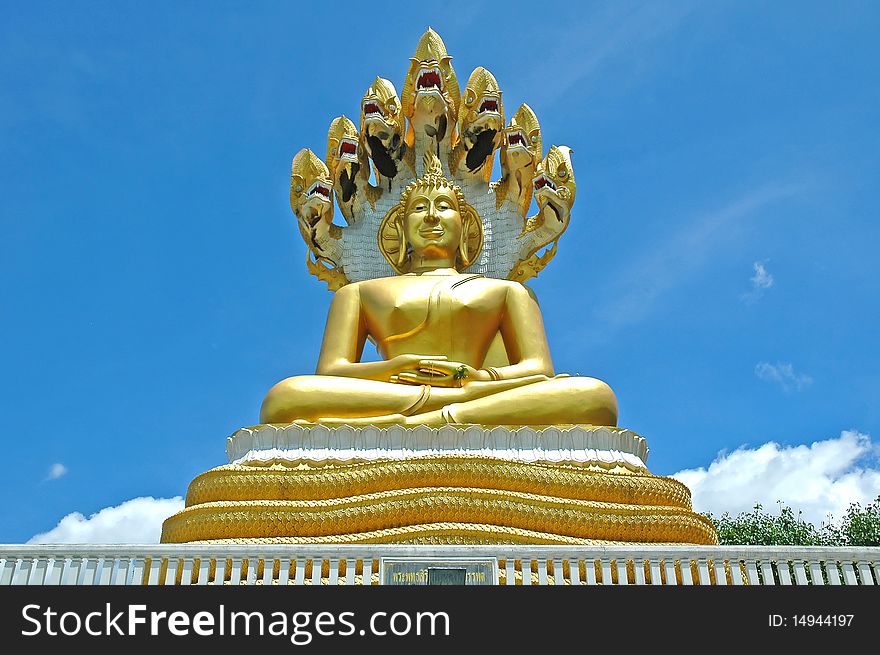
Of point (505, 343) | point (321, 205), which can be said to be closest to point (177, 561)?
point (505, 343)

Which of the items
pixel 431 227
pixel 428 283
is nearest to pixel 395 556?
pixel 428 283

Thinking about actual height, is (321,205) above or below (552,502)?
above

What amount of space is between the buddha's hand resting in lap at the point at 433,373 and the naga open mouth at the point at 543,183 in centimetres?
313

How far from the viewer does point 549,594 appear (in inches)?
181

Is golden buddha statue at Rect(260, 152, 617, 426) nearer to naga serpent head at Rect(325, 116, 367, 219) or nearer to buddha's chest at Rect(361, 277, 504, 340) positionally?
buddha's chest at Rect(361, 277, 504, 340)

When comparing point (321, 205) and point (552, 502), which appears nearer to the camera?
point (552, 502)

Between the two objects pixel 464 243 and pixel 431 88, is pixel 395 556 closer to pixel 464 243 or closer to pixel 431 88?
pixel 464 243

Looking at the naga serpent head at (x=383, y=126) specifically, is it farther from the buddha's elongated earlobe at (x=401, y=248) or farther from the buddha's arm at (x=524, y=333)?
the buddha's arm at (x=524, y=333)

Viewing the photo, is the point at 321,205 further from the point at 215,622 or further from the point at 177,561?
the point at 215,622

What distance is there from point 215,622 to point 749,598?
2762mm

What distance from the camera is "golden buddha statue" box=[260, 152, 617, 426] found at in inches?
353

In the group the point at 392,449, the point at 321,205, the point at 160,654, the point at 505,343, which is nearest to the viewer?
the point at 160,654

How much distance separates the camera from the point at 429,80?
12.1 metres

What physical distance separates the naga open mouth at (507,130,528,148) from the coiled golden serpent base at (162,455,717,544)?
516 cm
